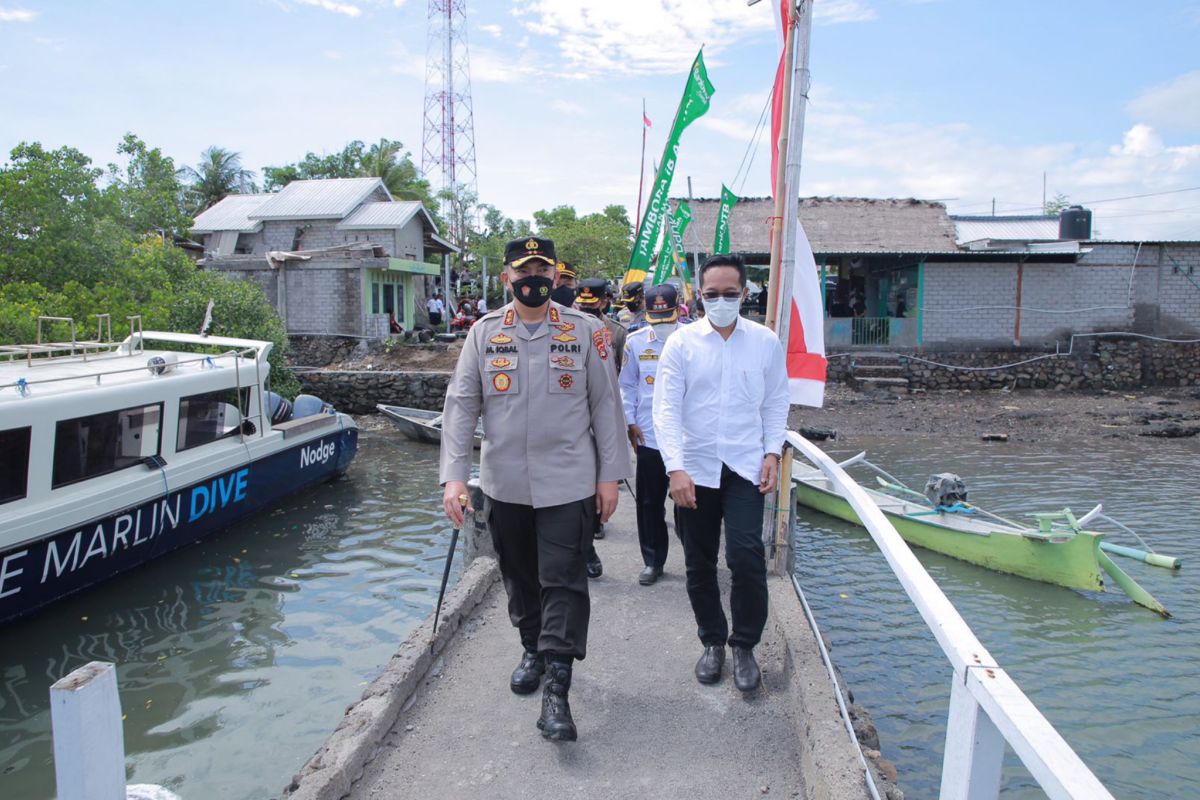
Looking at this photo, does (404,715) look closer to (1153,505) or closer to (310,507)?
(310,507)

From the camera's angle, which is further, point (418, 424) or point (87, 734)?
point (418, 424)

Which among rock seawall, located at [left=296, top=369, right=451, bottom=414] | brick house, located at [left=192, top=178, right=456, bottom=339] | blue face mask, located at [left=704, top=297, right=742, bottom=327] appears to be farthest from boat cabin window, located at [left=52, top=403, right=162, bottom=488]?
brick house, located at [left=192, top=178, right=456, bottom=339]

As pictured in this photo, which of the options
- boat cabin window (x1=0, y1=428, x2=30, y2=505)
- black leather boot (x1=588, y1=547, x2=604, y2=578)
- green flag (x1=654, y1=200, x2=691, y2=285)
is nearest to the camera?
black leather boot (x1=588, y1=547, x2=604, y2=578)

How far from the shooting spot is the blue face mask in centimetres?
373

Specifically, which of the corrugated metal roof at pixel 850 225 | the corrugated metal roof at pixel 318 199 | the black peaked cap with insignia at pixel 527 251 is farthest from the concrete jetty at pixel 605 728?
the corrugated metal roof at pixel 318 199

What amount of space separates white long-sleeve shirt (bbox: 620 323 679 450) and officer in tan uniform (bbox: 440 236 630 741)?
6.44 feet

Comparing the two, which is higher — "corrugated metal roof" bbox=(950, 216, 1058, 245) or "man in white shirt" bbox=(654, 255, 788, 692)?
"corrugated metal roof" bbox=(950, 216, 1058, 245)

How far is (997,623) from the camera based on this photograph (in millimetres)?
6965

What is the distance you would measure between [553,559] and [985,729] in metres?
1.91

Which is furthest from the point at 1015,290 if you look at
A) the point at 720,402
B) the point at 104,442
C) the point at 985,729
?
the point at 985,729

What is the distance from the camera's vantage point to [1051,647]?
6512 mm

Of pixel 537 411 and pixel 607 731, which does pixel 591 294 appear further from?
pixel 607 731

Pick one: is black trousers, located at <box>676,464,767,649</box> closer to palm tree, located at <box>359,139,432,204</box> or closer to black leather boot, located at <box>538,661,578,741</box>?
black leather boot, located at <box>538,661,578,741</box>

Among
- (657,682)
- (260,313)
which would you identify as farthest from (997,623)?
(260,313)
